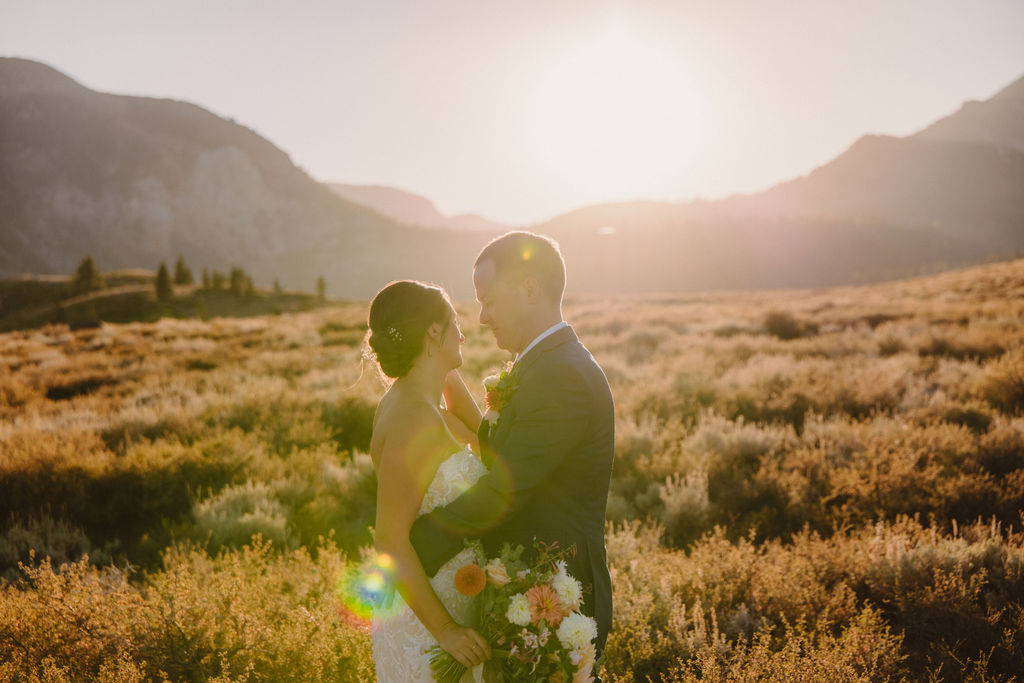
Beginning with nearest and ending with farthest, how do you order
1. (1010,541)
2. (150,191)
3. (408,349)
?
(408,349)
(1010,541)
(150,191)

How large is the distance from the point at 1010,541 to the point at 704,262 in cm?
12832

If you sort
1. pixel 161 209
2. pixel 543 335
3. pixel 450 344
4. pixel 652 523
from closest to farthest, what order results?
1. pixel 543 335
2. pixel 450 344
3. pixel 652 523
4. pixel 161 209

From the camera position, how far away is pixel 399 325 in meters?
2.48

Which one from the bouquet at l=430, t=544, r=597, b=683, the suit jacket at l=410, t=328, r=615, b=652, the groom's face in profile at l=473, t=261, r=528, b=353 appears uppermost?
the groom's face in profile at l=473, t=261, r=528, b=353

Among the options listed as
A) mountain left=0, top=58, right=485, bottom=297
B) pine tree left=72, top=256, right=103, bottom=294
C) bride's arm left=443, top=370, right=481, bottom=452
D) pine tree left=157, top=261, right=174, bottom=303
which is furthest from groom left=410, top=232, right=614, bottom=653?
mountain left=0, top=58, right=485, bottom=297

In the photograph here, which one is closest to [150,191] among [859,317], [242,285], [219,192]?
[219,192]

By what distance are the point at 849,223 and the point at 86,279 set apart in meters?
154

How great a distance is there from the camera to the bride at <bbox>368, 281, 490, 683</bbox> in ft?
7.23

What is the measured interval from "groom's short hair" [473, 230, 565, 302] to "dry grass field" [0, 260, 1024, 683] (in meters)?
2.60

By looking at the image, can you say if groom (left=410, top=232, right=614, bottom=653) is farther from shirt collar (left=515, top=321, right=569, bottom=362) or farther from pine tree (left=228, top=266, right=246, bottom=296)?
pine tree (left=228, top=266, right=246, bottom=296)

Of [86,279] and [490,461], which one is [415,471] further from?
[86,279]

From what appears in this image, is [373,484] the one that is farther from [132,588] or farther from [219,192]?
[219,192]

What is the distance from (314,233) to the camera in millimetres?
176375

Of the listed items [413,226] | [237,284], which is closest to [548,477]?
[237,284]
